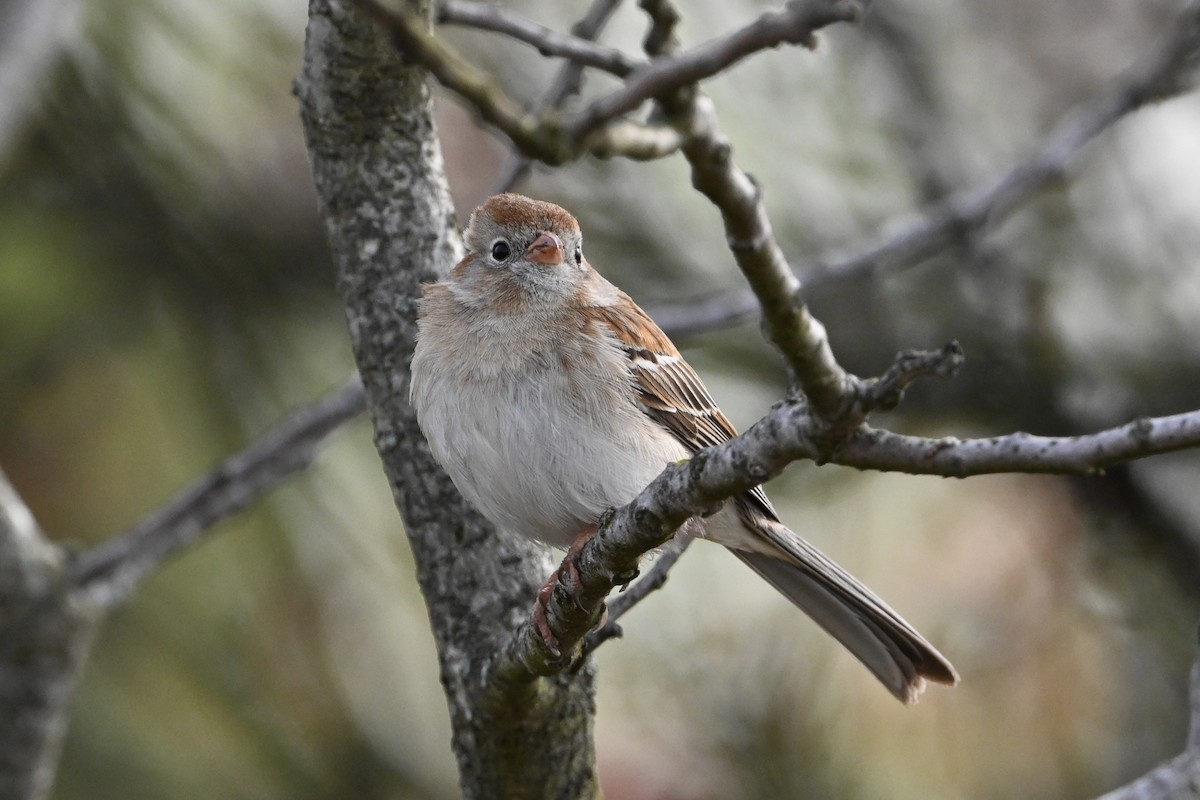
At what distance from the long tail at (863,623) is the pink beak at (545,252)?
3.08ft

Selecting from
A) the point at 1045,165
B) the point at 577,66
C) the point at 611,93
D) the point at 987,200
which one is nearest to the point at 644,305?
the point at 987,200

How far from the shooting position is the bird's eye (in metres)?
3.83

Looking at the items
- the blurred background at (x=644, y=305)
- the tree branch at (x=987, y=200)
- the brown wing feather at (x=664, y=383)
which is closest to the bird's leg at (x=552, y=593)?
the brown wing feather at (x=664, y=383)

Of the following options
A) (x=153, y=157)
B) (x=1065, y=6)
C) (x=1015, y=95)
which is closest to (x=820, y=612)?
(x=153, y=157)

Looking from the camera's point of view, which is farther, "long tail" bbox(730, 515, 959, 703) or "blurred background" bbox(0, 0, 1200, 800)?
"blurred background" bbox(0, 0, 1200, 800)

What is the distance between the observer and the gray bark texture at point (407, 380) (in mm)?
3201

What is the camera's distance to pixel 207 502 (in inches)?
169

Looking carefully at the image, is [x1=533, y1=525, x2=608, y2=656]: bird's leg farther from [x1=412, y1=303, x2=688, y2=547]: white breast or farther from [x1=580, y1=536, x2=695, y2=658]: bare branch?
[x1=412, y1=303, x2=688, y2=547]: white breast

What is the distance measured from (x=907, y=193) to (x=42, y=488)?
4.37 meters

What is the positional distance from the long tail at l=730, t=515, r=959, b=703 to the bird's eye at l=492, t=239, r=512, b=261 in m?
1.06

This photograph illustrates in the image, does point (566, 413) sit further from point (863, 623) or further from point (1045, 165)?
point (1045, 165)

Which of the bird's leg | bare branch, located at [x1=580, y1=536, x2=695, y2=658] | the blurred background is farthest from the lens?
the blurred background

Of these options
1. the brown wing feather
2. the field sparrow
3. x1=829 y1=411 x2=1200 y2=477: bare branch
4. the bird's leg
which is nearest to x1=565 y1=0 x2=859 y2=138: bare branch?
x1=829 y1=411 x2=1200 y2=477: bare branch

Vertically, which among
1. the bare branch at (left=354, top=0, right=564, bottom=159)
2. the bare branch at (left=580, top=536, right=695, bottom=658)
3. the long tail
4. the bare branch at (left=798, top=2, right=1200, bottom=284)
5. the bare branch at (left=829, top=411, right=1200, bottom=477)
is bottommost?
the bare branch at (left=829, top=411, right=1200, bottom=477)
